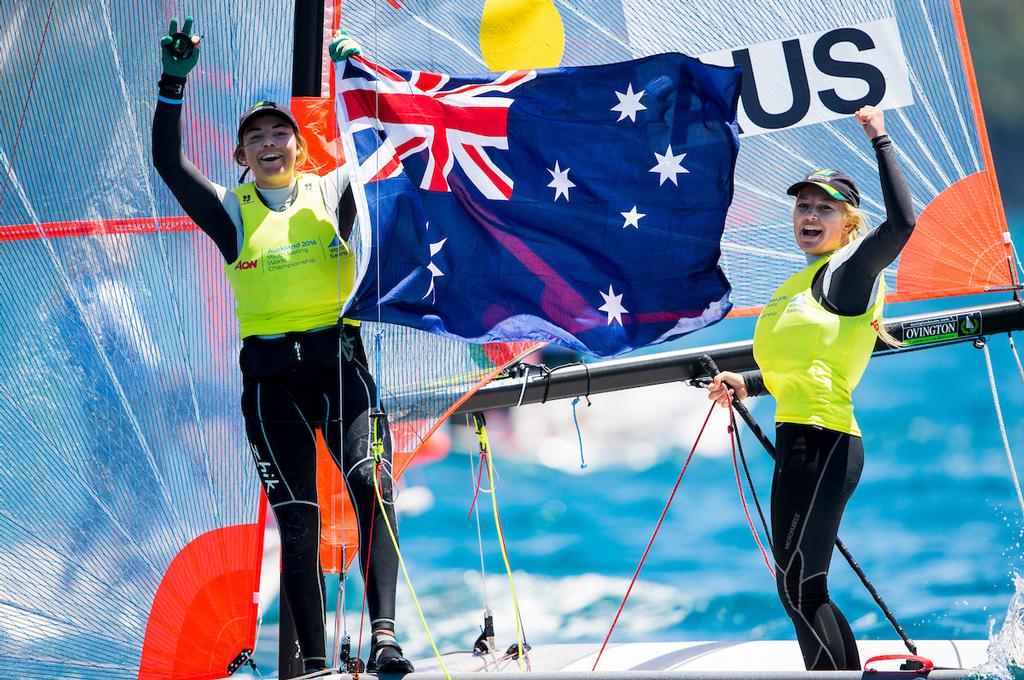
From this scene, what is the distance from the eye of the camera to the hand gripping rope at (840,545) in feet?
9.05

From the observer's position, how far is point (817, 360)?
242cm

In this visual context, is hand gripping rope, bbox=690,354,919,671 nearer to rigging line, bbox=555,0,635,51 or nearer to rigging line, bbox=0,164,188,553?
rigging line, bbox=555,0,635,51

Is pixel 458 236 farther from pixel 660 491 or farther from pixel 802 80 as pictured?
pixel 660 491

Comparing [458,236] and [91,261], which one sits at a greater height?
[91,261]

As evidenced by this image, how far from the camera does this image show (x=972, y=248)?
3.71 metres

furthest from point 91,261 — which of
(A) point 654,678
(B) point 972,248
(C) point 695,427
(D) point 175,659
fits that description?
(C) point 695,427

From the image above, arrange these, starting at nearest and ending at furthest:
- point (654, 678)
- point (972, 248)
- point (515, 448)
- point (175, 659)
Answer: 1. point (654, 678)
2. point (175, 659)
3. point (972, 248)
4. point (515, 448)

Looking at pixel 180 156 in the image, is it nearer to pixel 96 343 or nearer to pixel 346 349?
pixel 346 349

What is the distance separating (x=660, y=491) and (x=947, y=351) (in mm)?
2366

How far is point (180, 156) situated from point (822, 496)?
1.54 m

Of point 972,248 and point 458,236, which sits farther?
point 972,248

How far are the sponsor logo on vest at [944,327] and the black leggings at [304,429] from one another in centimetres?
182

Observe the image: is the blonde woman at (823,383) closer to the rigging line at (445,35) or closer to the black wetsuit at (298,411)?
the black wetsuit at (298,411)

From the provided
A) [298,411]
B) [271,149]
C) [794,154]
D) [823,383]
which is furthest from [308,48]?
[823,383]
